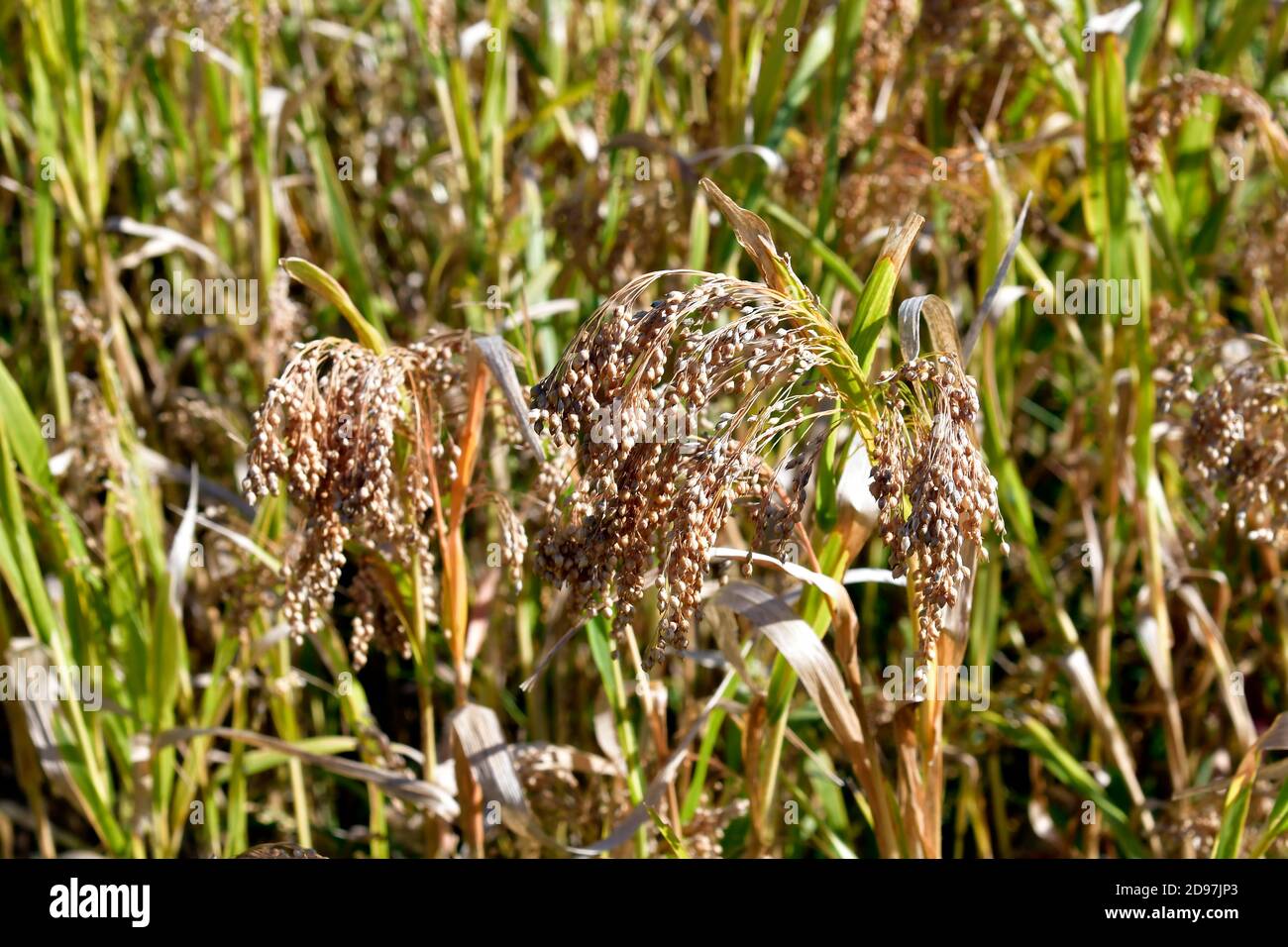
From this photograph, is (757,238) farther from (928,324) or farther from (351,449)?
(351,449)

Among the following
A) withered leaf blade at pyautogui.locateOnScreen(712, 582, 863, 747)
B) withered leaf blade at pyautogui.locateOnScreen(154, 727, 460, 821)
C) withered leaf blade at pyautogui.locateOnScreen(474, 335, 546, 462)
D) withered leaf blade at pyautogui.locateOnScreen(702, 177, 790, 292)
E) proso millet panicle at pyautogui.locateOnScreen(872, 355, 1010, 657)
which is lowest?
withered leaf blade at pyautogui.locateOnScreen(154, 727, 460, 821)

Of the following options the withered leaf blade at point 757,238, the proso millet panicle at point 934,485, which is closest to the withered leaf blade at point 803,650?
the proso millet panicle at point 934,485

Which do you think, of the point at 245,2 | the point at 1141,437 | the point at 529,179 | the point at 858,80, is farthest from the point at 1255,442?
the point at 245,2

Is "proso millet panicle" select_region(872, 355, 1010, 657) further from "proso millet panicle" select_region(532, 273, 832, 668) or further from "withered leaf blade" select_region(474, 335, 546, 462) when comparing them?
"withered leaf blade" select_region(474, 335, 546, 462)

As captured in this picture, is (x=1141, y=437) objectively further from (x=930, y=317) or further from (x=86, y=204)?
(x=86, y=204)

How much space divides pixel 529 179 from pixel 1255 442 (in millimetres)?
1102

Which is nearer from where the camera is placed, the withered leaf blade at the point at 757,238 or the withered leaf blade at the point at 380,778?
the withered leaf blade at the point at 757,238

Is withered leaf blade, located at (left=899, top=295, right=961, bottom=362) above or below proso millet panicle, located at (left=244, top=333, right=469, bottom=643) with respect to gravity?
above

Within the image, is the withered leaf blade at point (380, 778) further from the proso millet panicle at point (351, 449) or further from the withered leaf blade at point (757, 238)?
the withered leaf blade at point (757, 238)

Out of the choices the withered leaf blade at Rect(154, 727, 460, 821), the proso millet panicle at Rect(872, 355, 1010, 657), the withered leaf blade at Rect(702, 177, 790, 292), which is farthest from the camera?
the withered leaf blade at Rect(154, 727, 460, 821)

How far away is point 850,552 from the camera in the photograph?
3.48ft

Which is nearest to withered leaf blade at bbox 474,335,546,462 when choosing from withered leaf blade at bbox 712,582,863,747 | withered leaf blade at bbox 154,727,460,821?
withered leaf blade at bbox 712,582,863,747

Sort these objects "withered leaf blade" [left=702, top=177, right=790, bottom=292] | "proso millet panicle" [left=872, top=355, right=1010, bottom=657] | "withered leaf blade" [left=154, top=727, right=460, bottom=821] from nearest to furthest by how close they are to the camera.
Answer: "proso millet panicle" [left=872, top=355, right=1010, bottom=657] → "withered leaf blade" [left=702, top=177, right=790, bottom=292] → "withered leaf blade" [left=154, top=727, right=460, bottom=821]

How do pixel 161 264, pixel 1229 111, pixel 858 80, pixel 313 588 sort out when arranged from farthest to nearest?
1. pixel 161 264
2. pixel 1229 111
3. pixel 858 80
4. pixel 313 588
